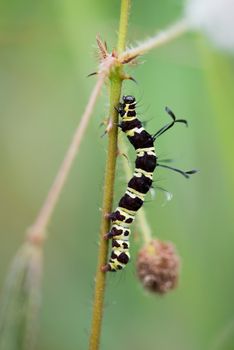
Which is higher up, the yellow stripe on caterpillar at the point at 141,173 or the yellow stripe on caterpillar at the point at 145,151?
the yellow stripe on caterpillar at the point at 145,151

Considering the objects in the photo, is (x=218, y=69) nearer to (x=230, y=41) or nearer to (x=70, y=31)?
(x=230, y=41)

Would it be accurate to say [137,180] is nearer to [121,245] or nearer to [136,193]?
[136,193]

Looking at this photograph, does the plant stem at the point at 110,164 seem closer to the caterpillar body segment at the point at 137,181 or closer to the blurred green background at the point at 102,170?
the caterpillar body segment at the point at 137,181

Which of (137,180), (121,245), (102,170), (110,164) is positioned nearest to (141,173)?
(137,180)

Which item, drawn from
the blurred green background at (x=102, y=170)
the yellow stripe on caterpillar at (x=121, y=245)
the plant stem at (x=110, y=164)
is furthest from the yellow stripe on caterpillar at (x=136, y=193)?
the blurred green background at (x=102, y=170)

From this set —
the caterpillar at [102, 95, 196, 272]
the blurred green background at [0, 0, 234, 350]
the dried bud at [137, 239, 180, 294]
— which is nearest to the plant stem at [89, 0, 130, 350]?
the caterpillar at [102, 95, 196, 272]

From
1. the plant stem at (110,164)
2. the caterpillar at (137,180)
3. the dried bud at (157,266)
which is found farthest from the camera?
the dried bud at (157,266)

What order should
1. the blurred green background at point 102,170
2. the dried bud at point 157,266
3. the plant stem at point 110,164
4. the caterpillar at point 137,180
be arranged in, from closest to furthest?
the plant stem at point 110,164
the caterpillar at point 137,180
the dried bud at point 157,266
the blurred green background at point 102,170
